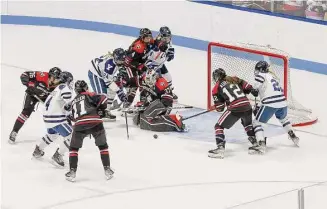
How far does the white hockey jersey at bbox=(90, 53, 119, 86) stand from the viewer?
37.3ft

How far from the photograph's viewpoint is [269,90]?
33.8 ft

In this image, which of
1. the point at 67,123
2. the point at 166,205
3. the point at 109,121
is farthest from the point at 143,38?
the point at 166,205

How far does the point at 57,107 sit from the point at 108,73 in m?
1.57

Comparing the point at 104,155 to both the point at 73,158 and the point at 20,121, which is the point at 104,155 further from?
the point at 20,121

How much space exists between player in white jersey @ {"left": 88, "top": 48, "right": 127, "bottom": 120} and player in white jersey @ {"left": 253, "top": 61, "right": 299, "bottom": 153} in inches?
62.2

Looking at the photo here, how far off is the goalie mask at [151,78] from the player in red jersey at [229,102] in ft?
3.43

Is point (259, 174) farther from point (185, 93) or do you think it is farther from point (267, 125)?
point (185, 93)

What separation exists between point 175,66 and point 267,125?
2628 mm

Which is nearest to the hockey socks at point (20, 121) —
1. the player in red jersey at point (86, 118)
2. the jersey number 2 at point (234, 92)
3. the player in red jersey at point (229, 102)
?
the player in red jersey at point (86, 118)

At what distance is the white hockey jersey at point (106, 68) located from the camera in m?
11.4

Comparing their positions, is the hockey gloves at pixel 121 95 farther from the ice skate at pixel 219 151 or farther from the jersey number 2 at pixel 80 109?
the jersey number 2 at pixel 80 109

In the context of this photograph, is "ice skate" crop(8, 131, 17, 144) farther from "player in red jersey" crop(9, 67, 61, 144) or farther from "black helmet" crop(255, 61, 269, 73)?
"black helmet" crop(255, 61, 269, 73)

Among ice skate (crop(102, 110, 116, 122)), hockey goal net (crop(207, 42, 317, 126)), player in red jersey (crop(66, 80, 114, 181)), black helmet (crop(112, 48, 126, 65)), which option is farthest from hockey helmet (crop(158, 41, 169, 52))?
player in red jersey (crop(66, 80, 114, 181))

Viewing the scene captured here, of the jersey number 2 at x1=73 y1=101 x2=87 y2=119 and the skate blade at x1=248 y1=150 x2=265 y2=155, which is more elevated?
the jersey number 2 at x1=73 y1=101 x2=87 y2=119
